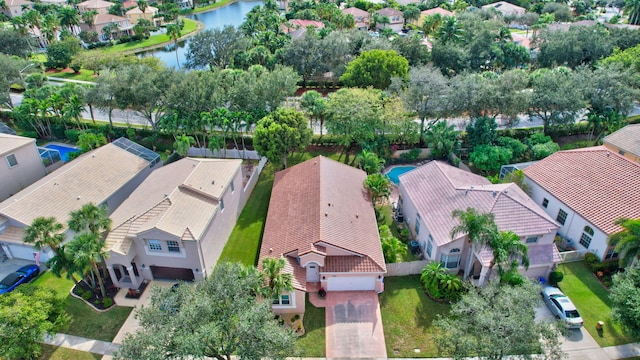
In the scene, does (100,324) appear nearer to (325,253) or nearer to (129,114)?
(325,253)

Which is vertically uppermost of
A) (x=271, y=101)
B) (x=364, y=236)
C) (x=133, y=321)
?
(x=271, y=101)

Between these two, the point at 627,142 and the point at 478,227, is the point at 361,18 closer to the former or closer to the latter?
the point at 627,142

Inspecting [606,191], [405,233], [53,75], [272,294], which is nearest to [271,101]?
[405,233]

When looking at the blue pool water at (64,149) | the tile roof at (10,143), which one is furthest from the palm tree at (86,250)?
the blue pool water at (64,149)

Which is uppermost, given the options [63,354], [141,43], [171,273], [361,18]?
[361,18]

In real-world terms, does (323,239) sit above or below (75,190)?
above

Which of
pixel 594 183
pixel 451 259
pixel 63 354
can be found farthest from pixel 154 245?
pixel 594 183

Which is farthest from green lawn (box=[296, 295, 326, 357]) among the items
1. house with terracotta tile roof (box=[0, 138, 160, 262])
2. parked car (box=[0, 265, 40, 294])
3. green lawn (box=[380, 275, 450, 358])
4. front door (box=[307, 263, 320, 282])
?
parked car (box=[0, 265, 40, 294])
